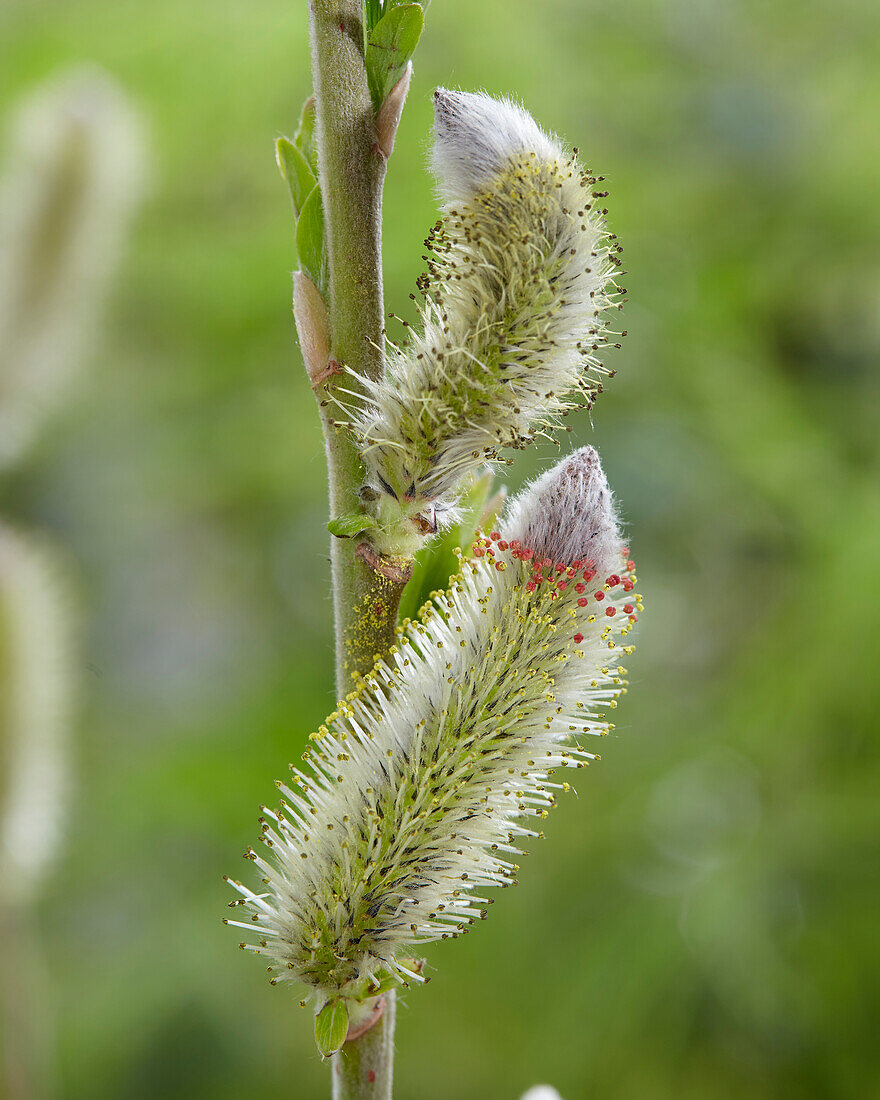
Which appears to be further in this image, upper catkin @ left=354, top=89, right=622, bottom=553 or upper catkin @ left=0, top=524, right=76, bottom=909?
upper catkin @ left=0, top=524, right=76, bottom=909

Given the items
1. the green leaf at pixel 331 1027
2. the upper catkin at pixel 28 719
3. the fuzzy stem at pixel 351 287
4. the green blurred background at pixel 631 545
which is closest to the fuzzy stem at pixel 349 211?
the fuzzy stem at pixel 351 287

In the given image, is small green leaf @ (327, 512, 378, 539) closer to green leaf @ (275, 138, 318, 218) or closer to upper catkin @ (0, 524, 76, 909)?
green leaf @ (275, 138, 318, 218)

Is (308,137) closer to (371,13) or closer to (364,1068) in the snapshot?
(371,13)

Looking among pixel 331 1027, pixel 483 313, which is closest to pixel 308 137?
pixel 483 313

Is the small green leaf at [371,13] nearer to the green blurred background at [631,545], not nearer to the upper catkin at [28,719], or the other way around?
the upper catkin at [28,719]

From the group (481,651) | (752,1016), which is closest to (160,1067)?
(752,1016)

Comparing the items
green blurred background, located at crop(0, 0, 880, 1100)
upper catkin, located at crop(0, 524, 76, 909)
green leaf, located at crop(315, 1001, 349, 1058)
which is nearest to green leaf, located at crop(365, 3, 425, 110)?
green leaf, located at crop(315, 1001, 349, 1058)
